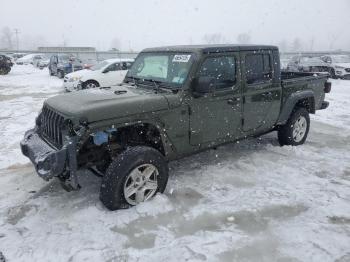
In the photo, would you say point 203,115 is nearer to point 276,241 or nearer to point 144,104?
point 144,104

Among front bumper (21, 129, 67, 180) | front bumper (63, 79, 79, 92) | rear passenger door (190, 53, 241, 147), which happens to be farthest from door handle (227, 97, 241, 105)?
front bumper (63, 79, 79, 92)

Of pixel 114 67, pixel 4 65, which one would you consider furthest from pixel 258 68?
pixel 4 65

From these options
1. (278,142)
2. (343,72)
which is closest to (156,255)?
(278,142)

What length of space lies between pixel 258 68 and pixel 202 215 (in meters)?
2.74

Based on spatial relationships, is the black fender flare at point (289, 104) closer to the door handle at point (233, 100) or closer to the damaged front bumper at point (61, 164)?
the door handle at point (233, 100)

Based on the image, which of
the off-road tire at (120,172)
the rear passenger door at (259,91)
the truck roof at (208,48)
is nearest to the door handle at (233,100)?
the rear passenger door at (259,91)

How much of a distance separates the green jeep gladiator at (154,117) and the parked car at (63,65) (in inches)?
745

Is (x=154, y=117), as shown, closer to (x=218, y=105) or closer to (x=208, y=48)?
(x=218, y=105)

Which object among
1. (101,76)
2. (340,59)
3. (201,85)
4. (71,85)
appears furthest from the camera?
(340,59)

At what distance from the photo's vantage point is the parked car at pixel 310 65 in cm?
2133

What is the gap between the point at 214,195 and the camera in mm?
4723

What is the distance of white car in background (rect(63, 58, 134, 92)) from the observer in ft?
46.0

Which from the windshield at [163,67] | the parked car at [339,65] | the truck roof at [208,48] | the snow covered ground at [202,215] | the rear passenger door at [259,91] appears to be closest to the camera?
the snow covered ground at [202,215]

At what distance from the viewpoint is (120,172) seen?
13.1 feet
